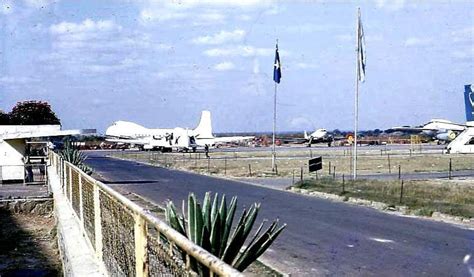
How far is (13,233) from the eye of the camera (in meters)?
24.5

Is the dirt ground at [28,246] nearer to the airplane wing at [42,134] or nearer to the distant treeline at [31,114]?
the airplane wing at [42,134]

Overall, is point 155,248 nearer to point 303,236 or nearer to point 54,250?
point 303,236

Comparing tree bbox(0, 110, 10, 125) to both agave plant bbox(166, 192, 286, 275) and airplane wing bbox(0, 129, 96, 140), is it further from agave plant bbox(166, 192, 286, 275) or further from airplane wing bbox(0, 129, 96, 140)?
agave plant bbox(166, 192, 286, 275)

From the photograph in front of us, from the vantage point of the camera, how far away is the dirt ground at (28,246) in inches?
727

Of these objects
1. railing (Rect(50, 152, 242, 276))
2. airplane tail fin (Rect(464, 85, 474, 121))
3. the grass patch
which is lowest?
the grass patch

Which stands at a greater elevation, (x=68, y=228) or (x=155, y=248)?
(x=155, y=248)

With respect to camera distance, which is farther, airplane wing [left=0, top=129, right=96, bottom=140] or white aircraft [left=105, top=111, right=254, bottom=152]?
white aircraft [left=105, top=111, right=254, bottom=152]

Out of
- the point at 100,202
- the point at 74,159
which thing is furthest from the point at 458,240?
the point at 74,159

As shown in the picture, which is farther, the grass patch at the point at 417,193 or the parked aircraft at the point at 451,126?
the parked aircraft at the point at 451,126

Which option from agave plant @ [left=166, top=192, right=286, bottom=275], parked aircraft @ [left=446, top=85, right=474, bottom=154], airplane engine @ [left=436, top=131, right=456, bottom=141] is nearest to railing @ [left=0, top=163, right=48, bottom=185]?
agave plant @ [left=166, top=192, right=286, bottom=275]

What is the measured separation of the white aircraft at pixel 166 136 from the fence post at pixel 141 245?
306 feet

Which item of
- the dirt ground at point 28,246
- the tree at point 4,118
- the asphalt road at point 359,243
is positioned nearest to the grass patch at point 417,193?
the asphalt road at point 359,243

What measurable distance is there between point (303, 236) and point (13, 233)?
36.8 feet

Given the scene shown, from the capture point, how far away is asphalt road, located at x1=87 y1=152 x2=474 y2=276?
1329cm
